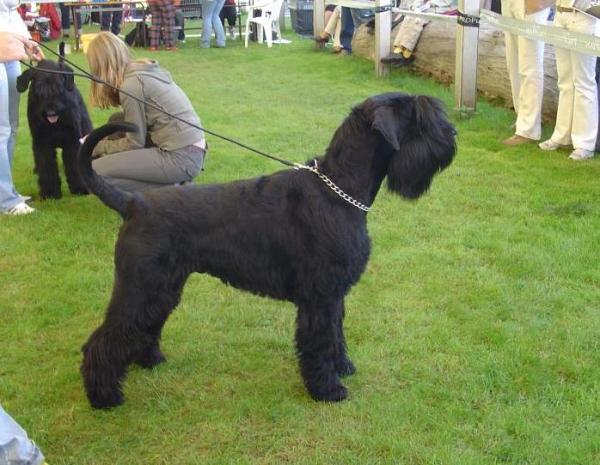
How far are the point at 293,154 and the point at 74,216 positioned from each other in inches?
94.7

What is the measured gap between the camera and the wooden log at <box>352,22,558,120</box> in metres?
7.72

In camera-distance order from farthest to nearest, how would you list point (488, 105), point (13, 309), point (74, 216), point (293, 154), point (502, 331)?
point (488, 105) < point (293, 154) < point (74, 216) < point (13, 309) < point (502, 331)

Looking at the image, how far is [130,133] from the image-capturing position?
5.14m

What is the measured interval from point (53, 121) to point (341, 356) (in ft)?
12.0

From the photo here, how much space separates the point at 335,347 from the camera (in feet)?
10.8

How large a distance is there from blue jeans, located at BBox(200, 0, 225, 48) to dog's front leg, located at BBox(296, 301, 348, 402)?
14392 millimetres

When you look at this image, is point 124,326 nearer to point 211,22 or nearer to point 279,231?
point 279,231

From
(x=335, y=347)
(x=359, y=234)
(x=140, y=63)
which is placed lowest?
(x=335, y=347)

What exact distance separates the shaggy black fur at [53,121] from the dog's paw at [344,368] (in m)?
3.23

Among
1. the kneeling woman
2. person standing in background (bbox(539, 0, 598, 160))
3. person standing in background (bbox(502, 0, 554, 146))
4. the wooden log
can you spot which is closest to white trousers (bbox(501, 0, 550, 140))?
person standing in background (bbox(502, 0, 554, 146))

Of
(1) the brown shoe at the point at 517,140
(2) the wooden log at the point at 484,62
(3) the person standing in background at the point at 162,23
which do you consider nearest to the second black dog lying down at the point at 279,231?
(1) the brown shoe at the point at 517,140

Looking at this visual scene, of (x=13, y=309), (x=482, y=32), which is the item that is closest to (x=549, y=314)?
(x=13, y=309)

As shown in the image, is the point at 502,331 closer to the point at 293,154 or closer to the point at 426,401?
the point at 426,401

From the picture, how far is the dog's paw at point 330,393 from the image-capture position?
128 inches
